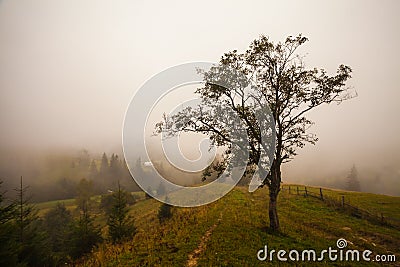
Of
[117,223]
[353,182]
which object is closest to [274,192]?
[117,223]

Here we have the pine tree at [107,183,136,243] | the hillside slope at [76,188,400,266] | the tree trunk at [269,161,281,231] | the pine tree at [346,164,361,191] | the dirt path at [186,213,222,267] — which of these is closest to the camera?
the dirt path at [186,213,222,267]

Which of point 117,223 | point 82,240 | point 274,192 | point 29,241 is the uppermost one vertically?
point 274,192

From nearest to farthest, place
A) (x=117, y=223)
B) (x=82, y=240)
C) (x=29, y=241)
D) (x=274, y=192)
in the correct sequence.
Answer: (x=274, y=192) → (x=29, y=241) → (x=82, y=240) → (x=117, y=223)

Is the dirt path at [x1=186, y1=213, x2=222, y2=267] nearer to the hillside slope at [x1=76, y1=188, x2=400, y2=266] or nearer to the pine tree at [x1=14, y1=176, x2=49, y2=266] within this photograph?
the hillside slope at [x1=76, y1=188, x2=400, y2=266]

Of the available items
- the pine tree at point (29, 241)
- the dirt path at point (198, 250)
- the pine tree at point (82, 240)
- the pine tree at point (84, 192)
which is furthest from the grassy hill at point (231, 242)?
the pine tree at point (84, 192)

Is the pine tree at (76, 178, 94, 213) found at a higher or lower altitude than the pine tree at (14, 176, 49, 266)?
lower

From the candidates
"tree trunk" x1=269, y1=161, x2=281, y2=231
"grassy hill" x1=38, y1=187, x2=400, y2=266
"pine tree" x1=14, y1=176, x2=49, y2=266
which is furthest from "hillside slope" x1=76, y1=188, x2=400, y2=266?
"pine tree" x1=14, y1=176, x2=49, y2=266

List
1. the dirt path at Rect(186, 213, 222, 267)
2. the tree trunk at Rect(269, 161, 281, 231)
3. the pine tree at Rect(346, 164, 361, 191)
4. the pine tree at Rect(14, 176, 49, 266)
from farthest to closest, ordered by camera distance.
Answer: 1. the pine tree at Rect(346, 164, 361, 191)
2. the pine tree at Rect(14, 176, 49, 266)
3. the tree trunk at Rect(269, 161, 281, 231)
4. the dirt path at Rect(186, 213, 222, 267)

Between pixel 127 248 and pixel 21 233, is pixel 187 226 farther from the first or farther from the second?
pixel 21 233

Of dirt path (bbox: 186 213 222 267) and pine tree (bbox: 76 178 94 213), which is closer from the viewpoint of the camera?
dirt path (bbox: 186 213 222 267)

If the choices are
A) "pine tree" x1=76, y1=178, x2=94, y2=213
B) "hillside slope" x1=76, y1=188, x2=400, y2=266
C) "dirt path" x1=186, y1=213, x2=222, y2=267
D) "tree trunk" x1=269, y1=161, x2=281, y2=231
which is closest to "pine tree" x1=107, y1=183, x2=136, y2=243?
"hillside slope" x1=76, y1=188, x2=400, y2=266

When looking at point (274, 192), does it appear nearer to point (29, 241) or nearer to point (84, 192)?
point (29, 241)

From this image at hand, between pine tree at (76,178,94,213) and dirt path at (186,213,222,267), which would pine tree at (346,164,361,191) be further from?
pine tree at (76,178,94,213)

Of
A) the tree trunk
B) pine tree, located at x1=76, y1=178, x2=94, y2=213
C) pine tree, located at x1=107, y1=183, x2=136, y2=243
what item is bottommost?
pine tree, located at x1=76, y1=178, x2=94, y2=213
